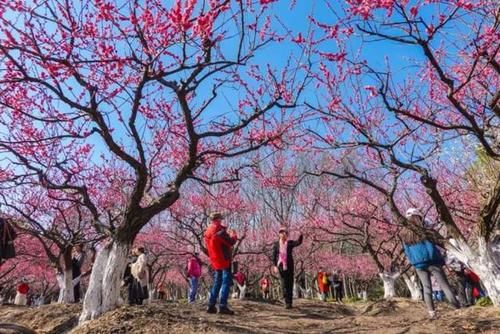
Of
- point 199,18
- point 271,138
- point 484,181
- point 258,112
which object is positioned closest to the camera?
point 199,18

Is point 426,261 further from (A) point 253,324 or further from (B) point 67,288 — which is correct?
(B) point 67,288

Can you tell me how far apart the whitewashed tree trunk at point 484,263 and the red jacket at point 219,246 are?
326cm

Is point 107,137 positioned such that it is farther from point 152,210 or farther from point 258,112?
point 258,112

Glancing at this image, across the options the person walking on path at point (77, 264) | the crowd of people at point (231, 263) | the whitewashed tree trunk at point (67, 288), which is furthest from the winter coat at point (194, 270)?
the whitewashed tree trunk at point (67, 288)

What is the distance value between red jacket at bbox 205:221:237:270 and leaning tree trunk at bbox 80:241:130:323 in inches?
55.3

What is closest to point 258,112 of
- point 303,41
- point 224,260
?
point 303,41

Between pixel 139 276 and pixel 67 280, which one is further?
pixel 67 280

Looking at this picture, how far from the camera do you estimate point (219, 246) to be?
19.9 feet

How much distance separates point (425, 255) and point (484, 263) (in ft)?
2.33

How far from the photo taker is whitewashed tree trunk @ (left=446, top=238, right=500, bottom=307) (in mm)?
4918

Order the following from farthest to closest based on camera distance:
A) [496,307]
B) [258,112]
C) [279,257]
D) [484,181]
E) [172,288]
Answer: [172,288] < [484,181] < [279,257] < [258,112] < [496,307]

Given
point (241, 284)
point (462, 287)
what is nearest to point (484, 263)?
point (462, 287)

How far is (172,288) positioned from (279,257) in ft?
118

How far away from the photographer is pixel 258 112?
579cm
